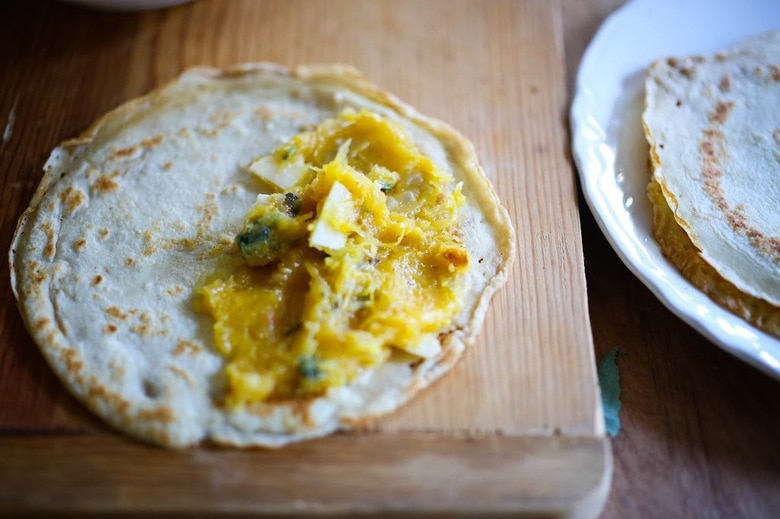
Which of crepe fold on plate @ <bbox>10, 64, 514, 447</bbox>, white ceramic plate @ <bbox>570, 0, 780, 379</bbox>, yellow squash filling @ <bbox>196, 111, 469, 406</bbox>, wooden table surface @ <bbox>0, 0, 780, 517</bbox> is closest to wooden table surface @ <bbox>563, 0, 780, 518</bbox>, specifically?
wooden table surface @ <bbox>0, 0, 780, 517</bbox>

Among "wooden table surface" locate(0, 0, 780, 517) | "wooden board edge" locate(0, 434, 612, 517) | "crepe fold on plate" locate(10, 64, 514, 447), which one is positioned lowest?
"wooden table surface" locate(0, 0, 780, 517)

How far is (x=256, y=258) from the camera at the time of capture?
93.7 inches

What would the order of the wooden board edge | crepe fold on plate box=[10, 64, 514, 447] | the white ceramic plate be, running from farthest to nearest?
the white ceramic plate → crepe fold on plate box=[10, 64, 514, 447] → the wooden board edge

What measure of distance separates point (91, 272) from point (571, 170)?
1.80 m

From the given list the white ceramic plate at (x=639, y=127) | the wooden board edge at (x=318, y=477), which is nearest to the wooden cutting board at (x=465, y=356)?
the wooden board edge at (x=318, y=477)

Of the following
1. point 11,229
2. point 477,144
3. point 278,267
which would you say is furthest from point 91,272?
point 477,144

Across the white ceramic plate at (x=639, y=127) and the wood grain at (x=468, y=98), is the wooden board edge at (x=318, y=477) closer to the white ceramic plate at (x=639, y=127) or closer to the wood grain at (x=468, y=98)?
the wood grain at (x=468, y=98)

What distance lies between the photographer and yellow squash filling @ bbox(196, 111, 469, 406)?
7.30 feet

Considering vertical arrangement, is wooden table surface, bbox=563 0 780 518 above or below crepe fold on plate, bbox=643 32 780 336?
below

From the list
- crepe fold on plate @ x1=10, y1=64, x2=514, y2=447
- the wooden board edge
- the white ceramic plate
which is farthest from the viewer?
the white ceramic plate

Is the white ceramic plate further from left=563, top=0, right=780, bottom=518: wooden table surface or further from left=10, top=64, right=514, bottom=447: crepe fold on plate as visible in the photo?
left=10, top=64, right=514, bottom=447: crepe fold on plate

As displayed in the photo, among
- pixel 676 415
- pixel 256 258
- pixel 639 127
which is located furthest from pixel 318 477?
pixel 639 127

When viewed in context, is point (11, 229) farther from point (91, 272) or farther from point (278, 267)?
point (278, 267)

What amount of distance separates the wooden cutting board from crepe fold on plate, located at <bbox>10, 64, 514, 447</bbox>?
0.30 ft
